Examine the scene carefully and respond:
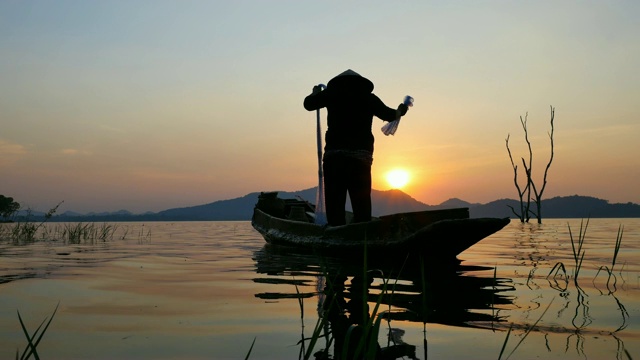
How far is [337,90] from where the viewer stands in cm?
882

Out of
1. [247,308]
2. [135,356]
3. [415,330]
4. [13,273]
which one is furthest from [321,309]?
[13,273]

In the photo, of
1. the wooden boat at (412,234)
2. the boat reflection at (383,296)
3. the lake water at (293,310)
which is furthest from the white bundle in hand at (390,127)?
the lake water at (293,310)

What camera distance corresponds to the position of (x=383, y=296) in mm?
4008

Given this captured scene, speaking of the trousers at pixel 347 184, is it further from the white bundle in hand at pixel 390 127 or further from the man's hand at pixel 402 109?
the man's hand at pixel 402 109

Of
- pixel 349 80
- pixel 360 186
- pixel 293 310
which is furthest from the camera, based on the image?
pixel 349 80

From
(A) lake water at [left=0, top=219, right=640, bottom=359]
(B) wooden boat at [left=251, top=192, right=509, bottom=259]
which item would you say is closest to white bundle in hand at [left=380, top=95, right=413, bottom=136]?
(B) wooden boat at [left=251, top=192, right=509, bottom=259]

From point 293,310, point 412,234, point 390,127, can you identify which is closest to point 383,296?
point 293,310

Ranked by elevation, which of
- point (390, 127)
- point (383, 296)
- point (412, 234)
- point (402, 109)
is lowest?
point (383, 296)

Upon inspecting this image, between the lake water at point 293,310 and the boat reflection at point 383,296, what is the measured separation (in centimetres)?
2

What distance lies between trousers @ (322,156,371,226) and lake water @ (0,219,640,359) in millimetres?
1797

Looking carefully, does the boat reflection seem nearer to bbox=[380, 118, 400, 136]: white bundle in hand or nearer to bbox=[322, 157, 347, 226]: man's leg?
bbox=[322, 157, 347, 226]: man's leg

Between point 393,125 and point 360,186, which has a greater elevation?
point 393,125

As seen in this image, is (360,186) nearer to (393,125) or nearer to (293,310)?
(393,125)

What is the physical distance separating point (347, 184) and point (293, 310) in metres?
4.87
